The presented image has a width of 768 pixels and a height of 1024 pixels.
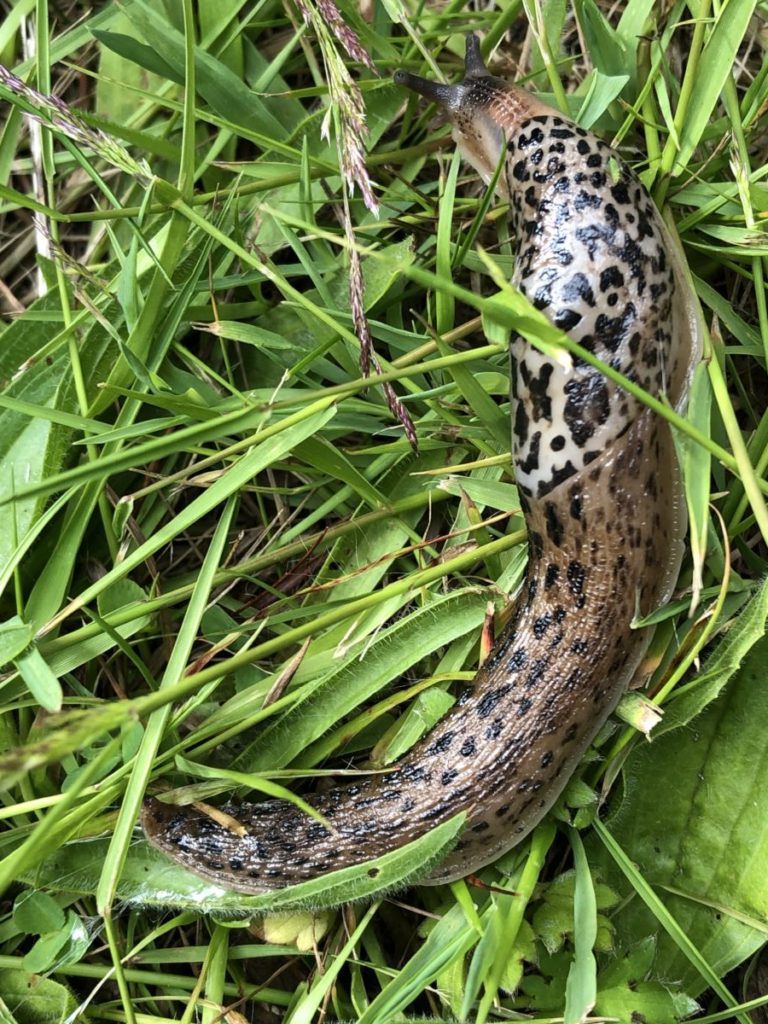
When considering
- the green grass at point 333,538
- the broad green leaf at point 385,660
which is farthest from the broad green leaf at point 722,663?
the broad green leaf at point 385,660

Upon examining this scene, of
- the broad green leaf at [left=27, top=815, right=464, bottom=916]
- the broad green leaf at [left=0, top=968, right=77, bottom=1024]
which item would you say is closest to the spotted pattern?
the broad green leaf at [left=27, top=815, right=464, bottom=916]

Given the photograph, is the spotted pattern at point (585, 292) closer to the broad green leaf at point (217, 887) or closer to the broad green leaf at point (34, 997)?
the broad green leaf at point (217, 887)

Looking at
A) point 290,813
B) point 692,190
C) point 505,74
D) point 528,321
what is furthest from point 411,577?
point 505,74

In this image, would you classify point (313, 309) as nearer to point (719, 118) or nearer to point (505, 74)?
point (505, 74)

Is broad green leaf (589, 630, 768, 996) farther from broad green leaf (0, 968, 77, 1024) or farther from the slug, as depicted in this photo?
broad green leaf (0, 968, 77, 1024)

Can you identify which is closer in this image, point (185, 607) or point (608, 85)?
point (608, 85)

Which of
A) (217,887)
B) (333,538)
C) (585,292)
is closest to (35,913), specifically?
(217,887)
